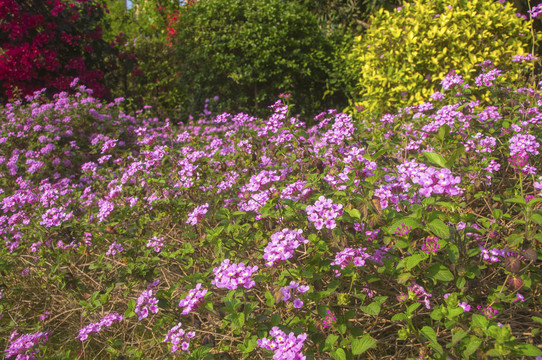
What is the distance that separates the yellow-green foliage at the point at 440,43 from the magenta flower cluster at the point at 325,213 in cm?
279

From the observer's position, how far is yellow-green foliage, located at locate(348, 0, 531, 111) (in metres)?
4.20

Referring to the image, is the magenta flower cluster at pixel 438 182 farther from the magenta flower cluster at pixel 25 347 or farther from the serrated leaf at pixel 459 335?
the magenta flower cluster at pixel 25 347

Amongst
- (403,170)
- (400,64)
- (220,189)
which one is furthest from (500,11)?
(220,189)

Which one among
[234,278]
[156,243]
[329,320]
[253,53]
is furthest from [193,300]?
[253,53]

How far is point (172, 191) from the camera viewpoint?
9.43 feet

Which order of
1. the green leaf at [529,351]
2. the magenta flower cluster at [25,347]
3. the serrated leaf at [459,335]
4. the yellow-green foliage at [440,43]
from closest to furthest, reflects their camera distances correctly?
the green leaf at [529,351] → the serrated leaf at [459,335] → the magenta flower cluster at [25,347] → the yellow-green foliage at [440,43]

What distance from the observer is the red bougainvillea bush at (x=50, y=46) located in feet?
18.6

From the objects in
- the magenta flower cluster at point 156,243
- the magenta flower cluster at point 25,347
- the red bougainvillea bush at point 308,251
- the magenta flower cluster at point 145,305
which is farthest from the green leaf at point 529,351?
the magenta flower cluster at point 25,347

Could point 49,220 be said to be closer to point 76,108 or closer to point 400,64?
point 76,108

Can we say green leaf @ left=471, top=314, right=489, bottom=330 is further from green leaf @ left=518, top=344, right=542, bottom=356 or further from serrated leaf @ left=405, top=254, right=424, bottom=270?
serrated leaf @ left=405, top=254, right=424, bottom=270

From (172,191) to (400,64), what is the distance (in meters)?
3.17

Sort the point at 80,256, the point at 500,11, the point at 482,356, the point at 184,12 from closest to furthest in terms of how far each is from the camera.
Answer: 1. the point at 482,356
2. the point at 80,256
3. the point at 500,11
4. the point at 184,12

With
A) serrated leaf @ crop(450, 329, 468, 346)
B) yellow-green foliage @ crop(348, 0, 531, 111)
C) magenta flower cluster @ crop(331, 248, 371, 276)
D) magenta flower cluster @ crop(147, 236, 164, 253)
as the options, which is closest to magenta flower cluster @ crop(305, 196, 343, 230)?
magenta flower cluster @ crop(331, 248, 371, 276)

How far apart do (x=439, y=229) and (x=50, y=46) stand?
21.3ft
